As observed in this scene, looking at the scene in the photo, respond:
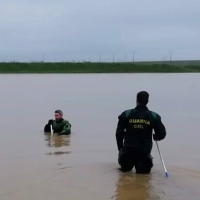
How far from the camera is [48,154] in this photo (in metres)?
13.2

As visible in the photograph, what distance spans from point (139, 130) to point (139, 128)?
4 cm

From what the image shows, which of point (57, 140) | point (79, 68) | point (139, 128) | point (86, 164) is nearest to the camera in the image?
point (139, 128)

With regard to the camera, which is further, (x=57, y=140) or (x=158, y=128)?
(x=57, y=140)

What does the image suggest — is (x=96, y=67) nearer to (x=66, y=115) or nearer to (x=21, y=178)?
(x=66, y=115)

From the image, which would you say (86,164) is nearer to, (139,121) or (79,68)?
(139,121)

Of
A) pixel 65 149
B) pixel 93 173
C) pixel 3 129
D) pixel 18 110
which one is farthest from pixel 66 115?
pixel 93 173

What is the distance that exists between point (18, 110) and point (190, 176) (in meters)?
16.2

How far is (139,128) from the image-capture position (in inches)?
389

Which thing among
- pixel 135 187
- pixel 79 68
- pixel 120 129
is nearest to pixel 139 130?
pixel 120 129

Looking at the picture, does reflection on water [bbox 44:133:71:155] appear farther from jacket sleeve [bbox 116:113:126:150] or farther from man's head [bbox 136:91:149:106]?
man's head [bbox 136:91:149:106]

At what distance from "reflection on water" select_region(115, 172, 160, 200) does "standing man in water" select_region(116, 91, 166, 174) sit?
36 centimetres

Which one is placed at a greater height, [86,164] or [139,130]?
[139,130]

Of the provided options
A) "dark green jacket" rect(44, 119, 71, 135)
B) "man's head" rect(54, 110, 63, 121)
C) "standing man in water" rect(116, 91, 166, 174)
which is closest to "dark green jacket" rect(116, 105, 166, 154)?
"standing man in water" rect(116, 91, 166, 174)

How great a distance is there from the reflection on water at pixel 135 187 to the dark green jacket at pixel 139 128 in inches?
20.2
